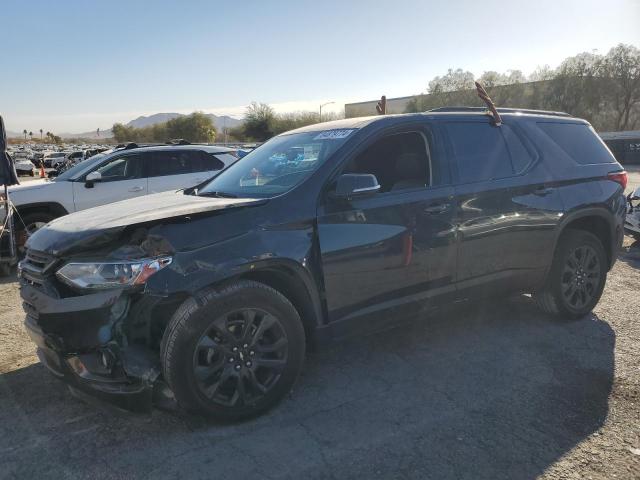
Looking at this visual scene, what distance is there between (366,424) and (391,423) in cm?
16

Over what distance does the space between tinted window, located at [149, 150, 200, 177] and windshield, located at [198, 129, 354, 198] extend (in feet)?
15.8

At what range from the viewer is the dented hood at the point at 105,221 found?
285 centimetres

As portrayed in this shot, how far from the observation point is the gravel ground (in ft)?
8.73

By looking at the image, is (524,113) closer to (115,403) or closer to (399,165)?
(399,165)

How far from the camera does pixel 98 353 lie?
2773mm

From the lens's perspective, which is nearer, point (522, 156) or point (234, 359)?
point (234, 359)

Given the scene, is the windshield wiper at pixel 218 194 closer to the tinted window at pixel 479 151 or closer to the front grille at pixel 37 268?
the front grille at pixel 37 268

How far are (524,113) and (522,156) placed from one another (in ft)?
1.87

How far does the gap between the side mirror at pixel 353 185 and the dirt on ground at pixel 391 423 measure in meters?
1.10

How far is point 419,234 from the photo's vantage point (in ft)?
11.9

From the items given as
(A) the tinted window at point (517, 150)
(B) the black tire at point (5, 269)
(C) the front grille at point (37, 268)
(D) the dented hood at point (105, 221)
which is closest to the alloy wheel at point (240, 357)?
(D) the dented hood at point (105, 221)

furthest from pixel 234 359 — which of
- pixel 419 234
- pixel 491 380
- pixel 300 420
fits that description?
pixel 491 380

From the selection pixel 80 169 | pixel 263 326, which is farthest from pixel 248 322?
pixel 80 169

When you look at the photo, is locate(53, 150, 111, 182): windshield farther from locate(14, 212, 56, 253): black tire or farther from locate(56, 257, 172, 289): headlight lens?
locate(56, 257, 172, 289): headlight lens
